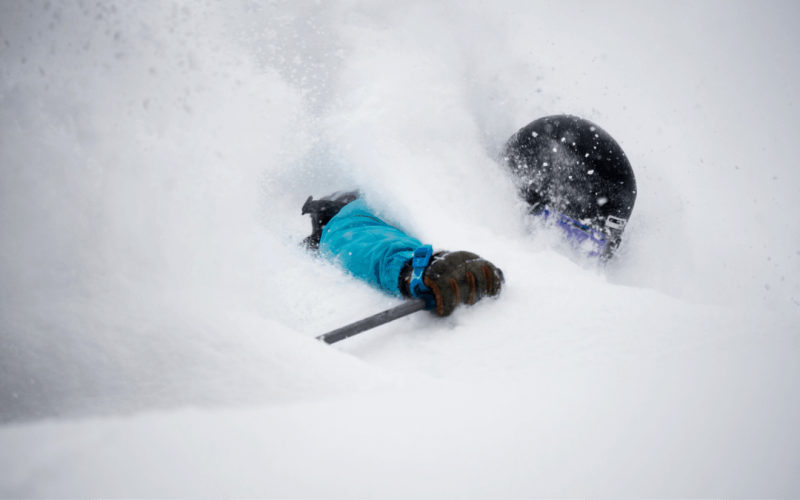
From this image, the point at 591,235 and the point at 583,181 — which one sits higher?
the point at 583,181

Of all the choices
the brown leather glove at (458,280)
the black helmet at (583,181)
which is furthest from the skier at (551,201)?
the brown leather glove at (458,280)

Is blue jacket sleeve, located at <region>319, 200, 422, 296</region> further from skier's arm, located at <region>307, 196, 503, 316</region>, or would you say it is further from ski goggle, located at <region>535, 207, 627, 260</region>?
ski goggle, located at <region>535, 207, 627, 260</region>

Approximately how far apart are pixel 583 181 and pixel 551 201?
182 millimetres

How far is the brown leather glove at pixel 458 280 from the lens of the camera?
1.21 meters

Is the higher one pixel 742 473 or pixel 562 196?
pixel 562 196

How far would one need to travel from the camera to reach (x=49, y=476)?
49 centimetres

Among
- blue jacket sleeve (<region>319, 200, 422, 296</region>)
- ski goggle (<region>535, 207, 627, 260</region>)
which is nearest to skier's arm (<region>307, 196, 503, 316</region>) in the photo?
blue jacket sleeve (<region>319, 200, 422, 296</region>)

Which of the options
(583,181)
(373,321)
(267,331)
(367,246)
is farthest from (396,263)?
(583,181)

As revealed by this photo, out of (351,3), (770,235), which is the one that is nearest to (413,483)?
(770,235)

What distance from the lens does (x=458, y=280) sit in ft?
4.03

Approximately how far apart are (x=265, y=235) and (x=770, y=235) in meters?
2.80

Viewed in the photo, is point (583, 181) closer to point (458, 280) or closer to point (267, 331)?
point (458, 280)

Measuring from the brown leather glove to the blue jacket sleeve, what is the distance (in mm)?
181

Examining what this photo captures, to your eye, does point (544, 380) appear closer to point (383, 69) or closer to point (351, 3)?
point (383, 69)
